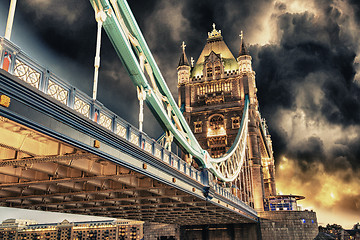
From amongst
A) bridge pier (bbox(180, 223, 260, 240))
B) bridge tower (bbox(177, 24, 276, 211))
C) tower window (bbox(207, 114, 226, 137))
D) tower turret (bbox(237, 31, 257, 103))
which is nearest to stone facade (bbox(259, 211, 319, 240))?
bridge pier (bbox(180, 223, 260, 240))

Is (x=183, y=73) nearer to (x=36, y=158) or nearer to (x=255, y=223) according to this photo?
(x=255, y=223)

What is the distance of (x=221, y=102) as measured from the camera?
237ft

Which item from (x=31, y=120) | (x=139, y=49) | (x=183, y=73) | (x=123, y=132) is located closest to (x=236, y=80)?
(x=183, y=73)

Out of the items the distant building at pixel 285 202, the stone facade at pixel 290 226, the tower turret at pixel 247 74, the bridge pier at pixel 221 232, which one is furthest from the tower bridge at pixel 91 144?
the tower turret at pixel 247 74

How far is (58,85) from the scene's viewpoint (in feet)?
33.5

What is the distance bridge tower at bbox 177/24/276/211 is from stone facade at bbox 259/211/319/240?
963 cm

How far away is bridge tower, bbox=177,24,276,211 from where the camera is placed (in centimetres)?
6600

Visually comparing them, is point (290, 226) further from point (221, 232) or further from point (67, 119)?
point (67, 119)

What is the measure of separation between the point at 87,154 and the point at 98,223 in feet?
632

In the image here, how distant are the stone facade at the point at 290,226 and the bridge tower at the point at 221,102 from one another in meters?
9.63

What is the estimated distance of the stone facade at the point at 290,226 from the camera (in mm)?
48438

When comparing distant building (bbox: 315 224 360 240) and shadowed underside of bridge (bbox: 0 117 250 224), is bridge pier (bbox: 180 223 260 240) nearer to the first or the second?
shadowed underside of bridge (bbox: 0 117 250 224)

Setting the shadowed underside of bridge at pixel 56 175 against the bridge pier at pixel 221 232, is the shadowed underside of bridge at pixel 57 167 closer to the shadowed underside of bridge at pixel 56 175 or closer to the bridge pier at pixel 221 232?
the shadowed underside of bridge at pixel 56 175

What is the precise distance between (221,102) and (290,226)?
31.0m
